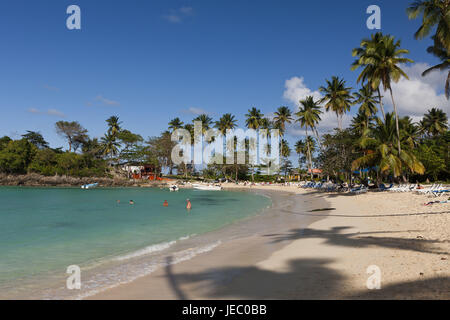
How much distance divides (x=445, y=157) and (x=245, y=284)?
51.1 m

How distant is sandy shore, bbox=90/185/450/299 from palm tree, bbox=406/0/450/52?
37.5ft

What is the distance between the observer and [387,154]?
92.7 ft

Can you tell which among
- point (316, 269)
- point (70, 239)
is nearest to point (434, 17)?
point (316, 269)

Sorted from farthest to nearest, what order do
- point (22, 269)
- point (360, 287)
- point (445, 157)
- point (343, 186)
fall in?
1. point (445, 157)
2. point (343, 186)
3. point (22, 269)
4. point (360, 287)

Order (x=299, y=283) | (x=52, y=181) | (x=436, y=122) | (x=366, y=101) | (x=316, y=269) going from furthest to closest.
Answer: (x=52, y=181)
(x=436, y=122)
(x=366, y=101)
(x=316, y=269)
(x=299, y=283)

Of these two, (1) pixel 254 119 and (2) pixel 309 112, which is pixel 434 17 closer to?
(2) pixel 309 112

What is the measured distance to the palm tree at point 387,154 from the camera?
2753cm

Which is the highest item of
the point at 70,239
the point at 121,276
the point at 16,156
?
the point at 16,156

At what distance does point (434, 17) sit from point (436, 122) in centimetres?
5359

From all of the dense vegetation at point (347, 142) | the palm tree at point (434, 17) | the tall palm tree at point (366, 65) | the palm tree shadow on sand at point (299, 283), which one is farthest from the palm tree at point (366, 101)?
the palm tree shadow on sand at point (299, 283)

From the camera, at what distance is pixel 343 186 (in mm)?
38688

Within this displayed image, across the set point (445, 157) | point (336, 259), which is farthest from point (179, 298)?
point (445, 157)
